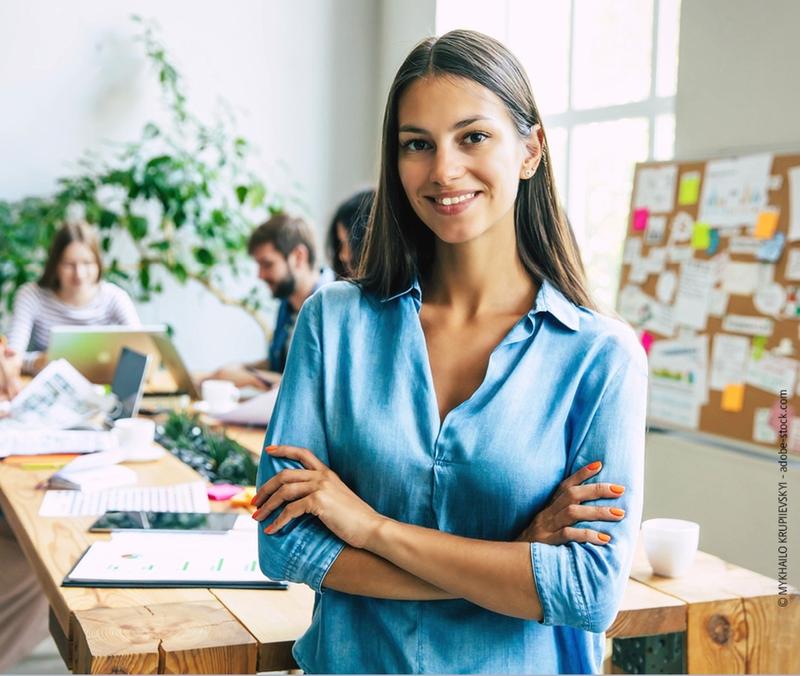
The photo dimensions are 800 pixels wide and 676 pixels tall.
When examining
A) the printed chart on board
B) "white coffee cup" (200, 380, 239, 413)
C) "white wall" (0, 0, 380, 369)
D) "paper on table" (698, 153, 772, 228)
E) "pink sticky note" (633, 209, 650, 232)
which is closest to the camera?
"white coffee cup" (200, 380, 239, 413)

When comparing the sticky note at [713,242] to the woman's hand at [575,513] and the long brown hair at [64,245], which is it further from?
the woman's hand at [575,513]

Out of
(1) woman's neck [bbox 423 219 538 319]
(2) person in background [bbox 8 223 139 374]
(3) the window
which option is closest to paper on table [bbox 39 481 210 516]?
(1) woman's neck [bbox 423 219 538 319]

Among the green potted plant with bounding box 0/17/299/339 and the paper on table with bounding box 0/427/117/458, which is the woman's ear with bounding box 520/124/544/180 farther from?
the green potted plant with bounding box 0/17/299/339

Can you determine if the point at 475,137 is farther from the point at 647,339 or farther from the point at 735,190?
the point at 647,339

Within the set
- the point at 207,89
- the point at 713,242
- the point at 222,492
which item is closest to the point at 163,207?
the point at 207,89

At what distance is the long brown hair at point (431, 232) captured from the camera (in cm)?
123

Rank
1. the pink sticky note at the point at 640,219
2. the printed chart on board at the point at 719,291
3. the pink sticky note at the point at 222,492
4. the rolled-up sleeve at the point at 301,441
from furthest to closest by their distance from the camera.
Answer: the pink sticky note at the point at 640,219 → the printed chart on board at the point at 719,291 → the pink sticky note at the point at 222,492 → the rolled-up sleeve at the point at 301,441

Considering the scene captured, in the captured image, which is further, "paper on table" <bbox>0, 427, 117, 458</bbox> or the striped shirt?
the striped shirt

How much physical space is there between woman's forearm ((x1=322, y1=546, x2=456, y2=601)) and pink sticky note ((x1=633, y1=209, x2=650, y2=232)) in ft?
9.78

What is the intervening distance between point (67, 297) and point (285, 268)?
1272mm

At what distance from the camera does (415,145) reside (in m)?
1.25

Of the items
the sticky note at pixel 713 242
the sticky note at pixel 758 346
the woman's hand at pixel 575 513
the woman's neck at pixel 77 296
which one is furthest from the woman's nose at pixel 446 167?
the woman's neck at pixel 77 296

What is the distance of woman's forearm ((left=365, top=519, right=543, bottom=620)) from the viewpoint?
1145 millimetres

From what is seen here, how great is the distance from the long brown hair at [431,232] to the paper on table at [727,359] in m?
2.23
